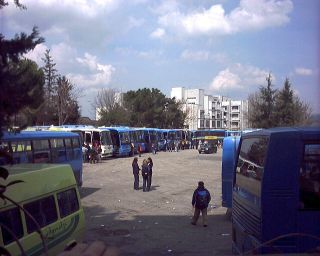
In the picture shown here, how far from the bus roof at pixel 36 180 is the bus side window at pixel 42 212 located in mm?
138

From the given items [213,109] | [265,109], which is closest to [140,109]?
[265,109]

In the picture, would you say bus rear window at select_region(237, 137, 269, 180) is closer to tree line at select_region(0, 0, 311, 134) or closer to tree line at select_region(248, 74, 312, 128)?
tree line at select_region(0, 0, 311, 134)

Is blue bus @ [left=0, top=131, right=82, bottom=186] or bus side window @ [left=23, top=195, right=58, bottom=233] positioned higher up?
blue bus @ [left=0, top=131, right=82, bottom=186]

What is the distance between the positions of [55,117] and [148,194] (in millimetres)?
41404

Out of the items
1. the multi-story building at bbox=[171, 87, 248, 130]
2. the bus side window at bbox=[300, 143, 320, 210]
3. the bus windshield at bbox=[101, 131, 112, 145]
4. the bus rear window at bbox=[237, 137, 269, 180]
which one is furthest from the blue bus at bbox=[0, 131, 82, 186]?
the multi-story building at bbox=[171, 87, 248, 130]

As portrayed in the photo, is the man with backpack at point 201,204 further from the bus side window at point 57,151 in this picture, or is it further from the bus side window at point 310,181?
the bus side window at point 310,181

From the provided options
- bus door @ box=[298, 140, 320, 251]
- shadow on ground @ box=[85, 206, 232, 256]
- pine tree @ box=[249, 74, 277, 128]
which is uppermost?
pine tree @ box=[249, 74, 277, 128]

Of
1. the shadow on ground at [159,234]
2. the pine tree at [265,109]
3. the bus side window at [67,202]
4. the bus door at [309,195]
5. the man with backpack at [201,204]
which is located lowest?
the shadow on ground at [159,234]

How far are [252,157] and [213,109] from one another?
15631 centimetres

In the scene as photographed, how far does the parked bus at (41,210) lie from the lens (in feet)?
24.2

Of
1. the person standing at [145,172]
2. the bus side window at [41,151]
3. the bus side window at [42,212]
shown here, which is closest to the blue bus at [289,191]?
the bus side window at [42,212]

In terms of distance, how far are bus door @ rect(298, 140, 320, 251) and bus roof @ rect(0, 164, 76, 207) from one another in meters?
4.25

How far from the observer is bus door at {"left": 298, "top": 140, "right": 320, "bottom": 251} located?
21.7ft

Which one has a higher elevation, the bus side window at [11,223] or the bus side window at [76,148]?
the bus side window at [76,148]
